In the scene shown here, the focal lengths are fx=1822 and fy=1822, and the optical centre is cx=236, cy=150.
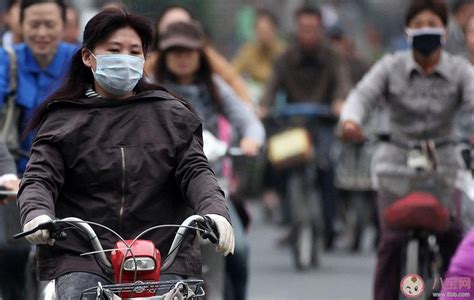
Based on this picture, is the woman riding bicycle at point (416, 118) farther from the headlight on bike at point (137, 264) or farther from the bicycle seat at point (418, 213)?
the headlight on bike at point (137, 264)

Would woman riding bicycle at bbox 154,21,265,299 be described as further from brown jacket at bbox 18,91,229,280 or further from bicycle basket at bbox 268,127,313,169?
bicycle basket at bbox 268,127,313,169

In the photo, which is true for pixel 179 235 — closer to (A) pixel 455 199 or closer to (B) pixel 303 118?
(A) pixel 455 199

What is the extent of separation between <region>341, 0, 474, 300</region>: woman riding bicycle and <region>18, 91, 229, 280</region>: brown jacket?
115 inches

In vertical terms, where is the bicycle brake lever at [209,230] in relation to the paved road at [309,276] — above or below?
above

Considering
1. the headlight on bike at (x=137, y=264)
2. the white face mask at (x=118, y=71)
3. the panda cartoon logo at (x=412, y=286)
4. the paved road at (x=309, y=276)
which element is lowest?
the paved road at (x=309, y=276)

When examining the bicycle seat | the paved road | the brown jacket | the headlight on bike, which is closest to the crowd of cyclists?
the brown jacket

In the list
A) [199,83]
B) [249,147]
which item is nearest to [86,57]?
[199,83]

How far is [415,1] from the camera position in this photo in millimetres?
10734

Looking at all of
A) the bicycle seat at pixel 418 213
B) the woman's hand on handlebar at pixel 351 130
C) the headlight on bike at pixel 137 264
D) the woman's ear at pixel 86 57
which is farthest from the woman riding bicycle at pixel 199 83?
the headlight on bike at pixel 137 264

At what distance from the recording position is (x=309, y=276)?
1557 cm

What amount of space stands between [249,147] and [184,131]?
3.84 metres

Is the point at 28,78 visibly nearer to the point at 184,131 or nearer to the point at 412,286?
the point at 412,286

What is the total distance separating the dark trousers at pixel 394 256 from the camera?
404 inches

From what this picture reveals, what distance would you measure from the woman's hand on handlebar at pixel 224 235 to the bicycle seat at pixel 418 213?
129 inches
